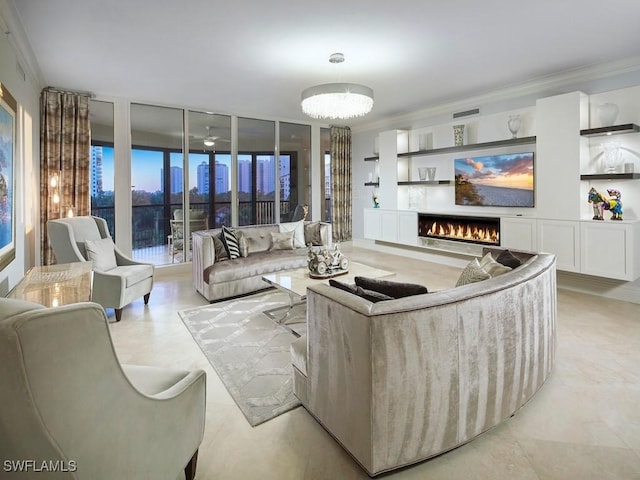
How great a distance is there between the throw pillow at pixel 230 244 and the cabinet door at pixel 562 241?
3.92 m

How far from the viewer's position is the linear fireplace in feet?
18.6

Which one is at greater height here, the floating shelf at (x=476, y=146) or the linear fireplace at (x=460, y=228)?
the floating shelf at (x=476, y=146)

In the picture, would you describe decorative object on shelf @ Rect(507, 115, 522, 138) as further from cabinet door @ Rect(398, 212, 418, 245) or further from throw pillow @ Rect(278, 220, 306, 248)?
throw pillow @ Rect(278, 220, 306, 248)

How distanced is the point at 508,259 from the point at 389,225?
446 cm

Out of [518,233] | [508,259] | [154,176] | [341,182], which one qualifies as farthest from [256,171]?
[508,259]

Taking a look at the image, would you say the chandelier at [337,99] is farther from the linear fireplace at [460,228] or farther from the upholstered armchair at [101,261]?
the linear fireplace at [460,228]

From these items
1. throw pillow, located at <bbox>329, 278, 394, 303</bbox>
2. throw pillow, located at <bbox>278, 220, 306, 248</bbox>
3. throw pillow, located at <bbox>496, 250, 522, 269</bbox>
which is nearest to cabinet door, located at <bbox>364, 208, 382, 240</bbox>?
throw pillow, located at <bbox>278, 220, 306, 248</bbox>

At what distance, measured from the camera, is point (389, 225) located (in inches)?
284

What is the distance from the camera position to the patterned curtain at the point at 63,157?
5094mm

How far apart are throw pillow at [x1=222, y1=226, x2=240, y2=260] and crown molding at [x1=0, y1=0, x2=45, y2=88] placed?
271cm

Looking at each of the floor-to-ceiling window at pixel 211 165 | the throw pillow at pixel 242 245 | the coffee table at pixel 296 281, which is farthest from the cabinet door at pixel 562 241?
the floor-to-ceiling window at pixel 211 165

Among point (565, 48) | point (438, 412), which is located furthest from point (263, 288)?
point (565, 48)

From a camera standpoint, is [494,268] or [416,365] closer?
[416,365]

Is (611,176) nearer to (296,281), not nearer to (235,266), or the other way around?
(296,281)
